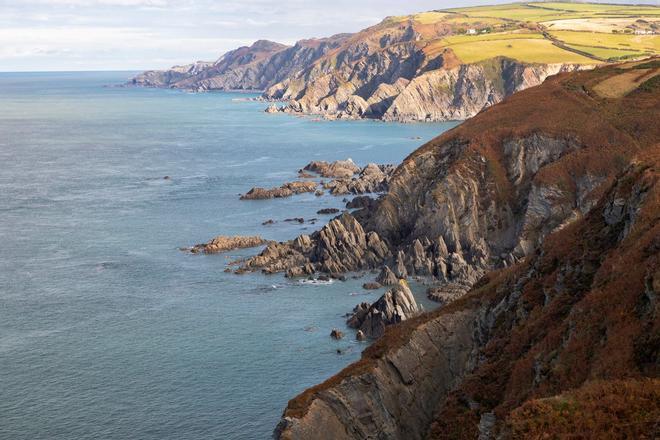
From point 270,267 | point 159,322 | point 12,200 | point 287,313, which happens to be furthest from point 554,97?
point 12,200

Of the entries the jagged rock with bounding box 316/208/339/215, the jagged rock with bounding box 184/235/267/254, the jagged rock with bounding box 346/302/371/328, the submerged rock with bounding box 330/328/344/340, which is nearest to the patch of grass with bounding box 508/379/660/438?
the submerged rock with bounding box 330/328/344/340

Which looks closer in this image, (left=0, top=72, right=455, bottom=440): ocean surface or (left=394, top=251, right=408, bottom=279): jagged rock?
(left=0, top=72, right=455, bottom=440): ocean surface

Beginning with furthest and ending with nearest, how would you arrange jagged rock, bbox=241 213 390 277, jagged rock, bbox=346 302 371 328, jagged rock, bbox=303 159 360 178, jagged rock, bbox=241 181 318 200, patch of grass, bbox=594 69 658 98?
jagged rock, bbox=303 159 360 178 → jagged rock, bbox=241 181 318 200 → patch of grass, bbox=594 69 658 98 → jagged rock, bbox=241 213 390 277 → jagged rock, bbox=346 302 371 328

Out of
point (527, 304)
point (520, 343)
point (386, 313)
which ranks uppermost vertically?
point (527, 304)

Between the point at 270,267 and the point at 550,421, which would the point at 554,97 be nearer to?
the point at 270,267

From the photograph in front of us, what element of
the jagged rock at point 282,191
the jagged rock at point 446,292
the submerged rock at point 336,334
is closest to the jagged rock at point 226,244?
the jagged rock at point 446,292

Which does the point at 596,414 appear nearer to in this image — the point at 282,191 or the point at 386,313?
the point at 386,313

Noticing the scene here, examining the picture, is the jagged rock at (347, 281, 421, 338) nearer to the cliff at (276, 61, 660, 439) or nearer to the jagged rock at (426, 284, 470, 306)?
the jagged rock at (426, 284, 470, 306)

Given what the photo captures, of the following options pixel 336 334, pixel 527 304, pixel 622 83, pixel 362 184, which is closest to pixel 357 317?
pixel 336 334
